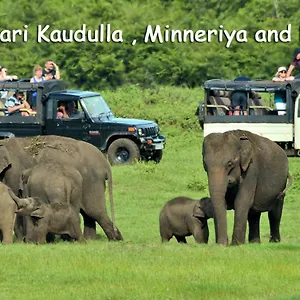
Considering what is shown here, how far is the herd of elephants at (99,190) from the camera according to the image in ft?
59.6

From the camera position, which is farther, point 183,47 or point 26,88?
point 183,47

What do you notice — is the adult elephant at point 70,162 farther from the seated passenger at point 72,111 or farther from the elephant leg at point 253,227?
the seated passenger at point 72,111

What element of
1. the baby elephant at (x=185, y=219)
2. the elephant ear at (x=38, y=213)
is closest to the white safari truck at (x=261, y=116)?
the baby elephant at (x=185, y=219)

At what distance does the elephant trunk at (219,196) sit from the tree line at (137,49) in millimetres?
32519

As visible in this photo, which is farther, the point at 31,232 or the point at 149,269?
the point at 31,232

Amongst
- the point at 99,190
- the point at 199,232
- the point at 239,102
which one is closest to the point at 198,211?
the point at 199,232

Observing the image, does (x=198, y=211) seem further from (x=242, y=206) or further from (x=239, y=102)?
(x=239, y=102)

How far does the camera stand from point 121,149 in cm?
3092

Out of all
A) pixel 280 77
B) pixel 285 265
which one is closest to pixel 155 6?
pixel 280 77

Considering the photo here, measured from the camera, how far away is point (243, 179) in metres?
18.6

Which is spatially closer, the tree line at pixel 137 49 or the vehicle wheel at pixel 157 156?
the vehicle wheel at pixel 157 156

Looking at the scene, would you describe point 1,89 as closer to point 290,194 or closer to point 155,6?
point 290,194

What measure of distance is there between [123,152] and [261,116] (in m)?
3.33

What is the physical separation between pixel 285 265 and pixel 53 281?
279 cm
